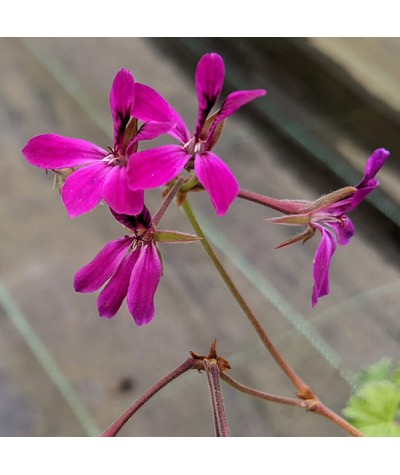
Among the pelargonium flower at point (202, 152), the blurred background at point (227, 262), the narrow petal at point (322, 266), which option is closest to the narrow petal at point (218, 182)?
the pelargonium flower at point (202, 152)

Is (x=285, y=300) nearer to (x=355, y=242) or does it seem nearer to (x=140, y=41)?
(x=355, y=242)

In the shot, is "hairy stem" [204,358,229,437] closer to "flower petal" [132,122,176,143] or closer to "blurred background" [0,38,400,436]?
"flower petal" [132,122,176,143]

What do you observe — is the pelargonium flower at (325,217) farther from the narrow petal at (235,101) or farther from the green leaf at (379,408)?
A: the green leaf at (379,408)

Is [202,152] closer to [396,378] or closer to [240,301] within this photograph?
[240,301]

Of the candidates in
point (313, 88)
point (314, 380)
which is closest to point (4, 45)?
point (313, 88)

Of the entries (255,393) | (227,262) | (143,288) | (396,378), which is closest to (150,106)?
(143,288)

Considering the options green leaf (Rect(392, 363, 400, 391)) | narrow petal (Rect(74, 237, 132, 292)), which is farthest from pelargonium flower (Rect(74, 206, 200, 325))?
green leaf (Rect(392, 363, 400, 391))

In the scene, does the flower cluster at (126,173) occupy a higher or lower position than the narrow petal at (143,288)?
higher
